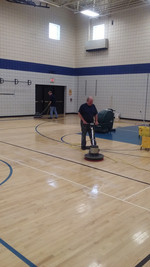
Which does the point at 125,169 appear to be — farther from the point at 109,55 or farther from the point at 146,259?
the point at 109,55

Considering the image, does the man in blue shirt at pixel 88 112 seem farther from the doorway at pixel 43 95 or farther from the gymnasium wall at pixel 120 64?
the doorway at pixel 43 95

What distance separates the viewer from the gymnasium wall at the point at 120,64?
1399 cm

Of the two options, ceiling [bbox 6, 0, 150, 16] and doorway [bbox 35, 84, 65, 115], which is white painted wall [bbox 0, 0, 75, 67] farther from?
doorway [bbox 35, 84, 65, 115]

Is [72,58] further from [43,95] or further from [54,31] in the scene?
[43,95]

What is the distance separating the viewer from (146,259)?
2301 millimetres

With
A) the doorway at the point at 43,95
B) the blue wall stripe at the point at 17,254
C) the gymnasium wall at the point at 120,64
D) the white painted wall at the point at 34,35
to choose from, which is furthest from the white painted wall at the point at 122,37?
the blue wall stripe at the point at 17,254

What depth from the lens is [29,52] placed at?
14.8 meters

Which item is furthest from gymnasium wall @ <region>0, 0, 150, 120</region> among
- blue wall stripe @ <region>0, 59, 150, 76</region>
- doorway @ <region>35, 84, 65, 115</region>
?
doorway @ <region>35, 84, 65, 115</region>

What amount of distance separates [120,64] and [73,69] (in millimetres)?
3965

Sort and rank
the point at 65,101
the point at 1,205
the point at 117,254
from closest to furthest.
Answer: the point at 117,254
the point at 1,205
the point at 65,101

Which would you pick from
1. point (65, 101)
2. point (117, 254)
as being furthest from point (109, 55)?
point (117, 254)

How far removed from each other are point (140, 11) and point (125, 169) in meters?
11.8

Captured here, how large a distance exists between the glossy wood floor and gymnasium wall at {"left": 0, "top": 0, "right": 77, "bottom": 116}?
8816 mm

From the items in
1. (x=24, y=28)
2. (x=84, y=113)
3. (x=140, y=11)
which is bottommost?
(x=84, y=113)
